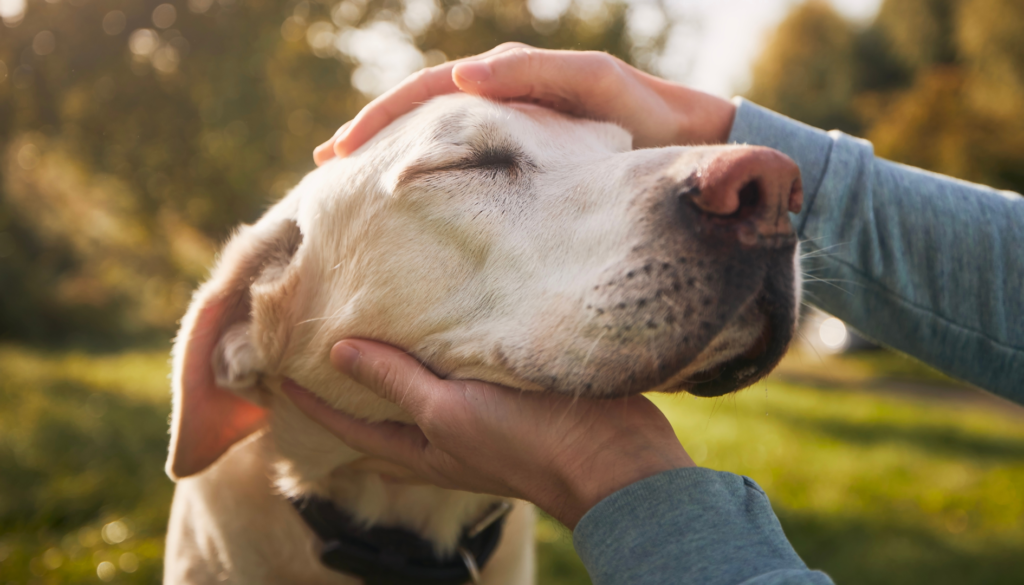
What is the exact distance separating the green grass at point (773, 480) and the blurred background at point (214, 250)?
0.02 m

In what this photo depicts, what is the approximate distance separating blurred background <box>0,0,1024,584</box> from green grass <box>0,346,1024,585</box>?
2cm

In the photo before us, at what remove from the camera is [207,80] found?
8000 millimetres

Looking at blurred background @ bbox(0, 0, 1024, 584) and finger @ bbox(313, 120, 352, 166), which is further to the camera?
blurred background @ bbox(0, 0, 1024, 584)

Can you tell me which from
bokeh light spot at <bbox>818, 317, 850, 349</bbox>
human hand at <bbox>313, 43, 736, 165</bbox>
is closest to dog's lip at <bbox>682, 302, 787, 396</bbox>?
human hand at <bbox>313, 43, 736, 165</bbox>

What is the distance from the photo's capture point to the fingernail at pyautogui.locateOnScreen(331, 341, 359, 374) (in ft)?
5.84

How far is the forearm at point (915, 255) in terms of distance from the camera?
2.14 meters

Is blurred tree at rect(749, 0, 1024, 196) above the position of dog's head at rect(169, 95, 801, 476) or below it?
below

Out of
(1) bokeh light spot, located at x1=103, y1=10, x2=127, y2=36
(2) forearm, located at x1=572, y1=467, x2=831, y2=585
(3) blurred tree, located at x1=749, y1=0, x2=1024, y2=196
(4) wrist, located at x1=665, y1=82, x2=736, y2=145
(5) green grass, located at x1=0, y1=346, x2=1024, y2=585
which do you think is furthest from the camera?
(3) blurred tree, located at x1=749, y1=0, x2=1024, y2=196

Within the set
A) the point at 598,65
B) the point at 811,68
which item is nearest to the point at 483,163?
the point at 598,65

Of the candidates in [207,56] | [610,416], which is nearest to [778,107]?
[207,56]

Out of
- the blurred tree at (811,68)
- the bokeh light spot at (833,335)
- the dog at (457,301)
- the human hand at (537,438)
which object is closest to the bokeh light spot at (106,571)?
the dog at (457,301)

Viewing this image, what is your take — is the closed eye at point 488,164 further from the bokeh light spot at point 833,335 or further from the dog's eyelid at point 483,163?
the bokeh light spot at point 833,335

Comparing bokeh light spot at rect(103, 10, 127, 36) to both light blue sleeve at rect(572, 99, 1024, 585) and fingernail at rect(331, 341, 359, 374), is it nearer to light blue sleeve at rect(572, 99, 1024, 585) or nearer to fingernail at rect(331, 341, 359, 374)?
fingernail at rect(331, 341, 359, 374)

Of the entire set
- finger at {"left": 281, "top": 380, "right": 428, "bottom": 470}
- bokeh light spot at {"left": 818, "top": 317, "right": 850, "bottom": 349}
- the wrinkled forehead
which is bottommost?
bokeh light spot at {"left": 818, "top": 317, "right": 850, "bottom": 349}
